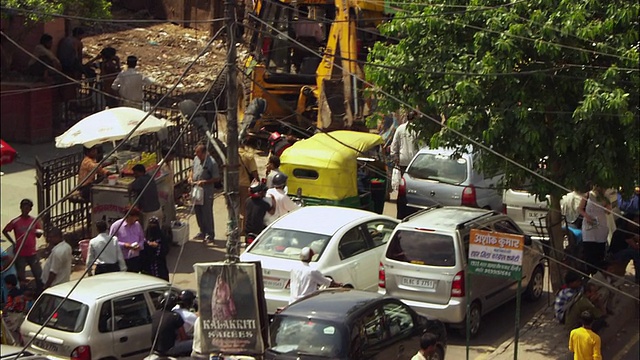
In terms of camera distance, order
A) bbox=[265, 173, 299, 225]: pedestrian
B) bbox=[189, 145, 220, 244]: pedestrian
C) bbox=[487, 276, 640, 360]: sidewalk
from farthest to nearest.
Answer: bbox=[189, 145, 220, 244]: pedestrian
bbox=[265, 173, 299, 225]: pedestrian
bbox=[487, 276, 640, 360]: sidewalk

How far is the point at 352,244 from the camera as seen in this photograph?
1466cm

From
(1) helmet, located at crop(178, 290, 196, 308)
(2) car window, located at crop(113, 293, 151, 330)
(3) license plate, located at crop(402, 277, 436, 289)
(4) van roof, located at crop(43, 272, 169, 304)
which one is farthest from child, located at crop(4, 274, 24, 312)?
(3) license plate, located at crop(402, 277, 436, 289)

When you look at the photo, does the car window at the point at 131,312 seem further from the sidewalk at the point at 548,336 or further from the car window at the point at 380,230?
the sidewalk at the point at 548,336

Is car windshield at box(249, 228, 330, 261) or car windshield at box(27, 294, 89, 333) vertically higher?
car windshield at box(249, 228, 330, 261)

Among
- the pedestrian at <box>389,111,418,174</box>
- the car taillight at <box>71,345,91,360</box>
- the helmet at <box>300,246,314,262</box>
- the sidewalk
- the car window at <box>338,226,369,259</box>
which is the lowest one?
the sidewalk

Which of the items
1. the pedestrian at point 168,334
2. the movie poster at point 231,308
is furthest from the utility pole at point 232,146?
the pedestrian at point 168,334

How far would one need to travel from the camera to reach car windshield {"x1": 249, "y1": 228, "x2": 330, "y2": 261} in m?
14.1

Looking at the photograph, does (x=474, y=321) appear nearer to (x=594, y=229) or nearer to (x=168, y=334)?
(x=594, y=229)

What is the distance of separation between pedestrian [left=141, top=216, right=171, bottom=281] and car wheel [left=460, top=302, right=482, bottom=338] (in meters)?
4.44

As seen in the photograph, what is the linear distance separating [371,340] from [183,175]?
33.6 feet

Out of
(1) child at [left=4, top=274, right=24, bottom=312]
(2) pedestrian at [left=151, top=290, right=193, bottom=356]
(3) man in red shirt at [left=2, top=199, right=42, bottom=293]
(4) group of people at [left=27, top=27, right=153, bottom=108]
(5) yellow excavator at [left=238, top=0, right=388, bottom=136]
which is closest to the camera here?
(2) pedestrian at [left=151, top=290, right=193, bottom=356]

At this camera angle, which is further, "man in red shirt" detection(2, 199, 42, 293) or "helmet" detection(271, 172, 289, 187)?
"helmet" detection(271, 172, 289, 187)

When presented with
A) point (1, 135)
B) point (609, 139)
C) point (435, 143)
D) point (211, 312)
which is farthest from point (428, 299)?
point (1, 135)

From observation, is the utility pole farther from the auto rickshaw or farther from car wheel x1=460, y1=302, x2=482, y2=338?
the auto rickshaw
